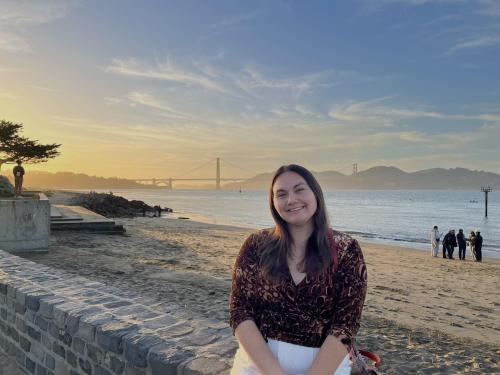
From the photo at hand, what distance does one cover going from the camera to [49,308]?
138 inches

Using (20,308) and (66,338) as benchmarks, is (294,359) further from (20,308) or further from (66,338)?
(20,308)

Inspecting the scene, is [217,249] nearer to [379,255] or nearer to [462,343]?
[379,255]

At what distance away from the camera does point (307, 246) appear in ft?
6.12

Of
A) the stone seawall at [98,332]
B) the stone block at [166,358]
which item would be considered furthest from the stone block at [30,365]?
the stone block at [166,358]

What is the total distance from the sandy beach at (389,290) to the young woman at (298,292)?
176cm

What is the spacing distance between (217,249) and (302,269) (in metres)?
13.1

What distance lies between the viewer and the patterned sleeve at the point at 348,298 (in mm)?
1726

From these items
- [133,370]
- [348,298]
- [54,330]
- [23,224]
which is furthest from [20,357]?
[23,224]

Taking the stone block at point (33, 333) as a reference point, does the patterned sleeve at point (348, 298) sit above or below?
above

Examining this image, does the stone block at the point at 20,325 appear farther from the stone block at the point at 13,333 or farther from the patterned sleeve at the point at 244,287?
the patterned sleeve at the point at 244,287

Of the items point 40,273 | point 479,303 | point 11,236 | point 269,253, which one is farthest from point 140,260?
point 269,253

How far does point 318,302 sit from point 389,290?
8309 mm

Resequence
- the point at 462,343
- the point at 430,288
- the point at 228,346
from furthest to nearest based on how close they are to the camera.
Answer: the point at 430,288
the point at 462,343
the point at 228,346

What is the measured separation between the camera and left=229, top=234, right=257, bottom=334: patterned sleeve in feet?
6.15
